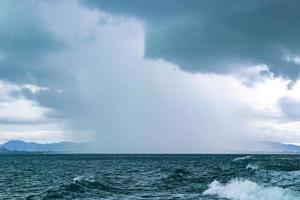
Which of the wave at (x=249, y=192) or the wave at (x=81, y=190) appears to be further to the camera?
the wave at (x=81, y=190)

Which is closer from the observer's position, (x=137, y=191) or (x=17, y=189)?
(x=137, y=191)

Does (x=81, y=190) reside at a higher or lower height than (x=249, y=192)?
lower

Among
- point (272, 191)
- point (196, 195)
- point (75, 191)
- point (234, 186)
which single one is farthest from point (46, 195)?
point (272, 191)

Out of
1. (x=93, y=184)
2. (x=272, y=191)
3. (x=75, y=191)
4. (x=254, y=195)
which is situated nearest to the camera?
(x=272, y=191)

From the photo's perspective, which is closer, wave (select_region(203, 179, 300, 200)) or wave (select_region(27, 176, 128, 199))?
wave (select_region(203, 179, 300, 200))

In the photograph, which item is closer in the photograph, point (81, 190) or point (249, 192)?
point (249, 192)

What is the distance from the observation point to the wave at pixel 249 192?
31.6 m

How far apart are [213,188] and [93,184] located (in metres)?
14.0

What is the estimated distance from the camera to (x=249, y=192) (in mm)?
37031

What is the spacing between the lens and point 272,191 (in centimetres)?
3325

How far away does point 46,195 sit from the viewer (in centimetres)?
3906

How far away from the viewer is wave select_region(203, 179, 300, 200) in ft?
104

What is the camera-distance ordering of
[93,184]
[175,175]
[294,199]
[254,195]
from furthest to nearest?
[175,175]
[93,184]
[254,195]
[294,199]

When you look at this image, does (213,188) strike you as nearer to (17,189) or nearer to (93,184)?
(93,184)
